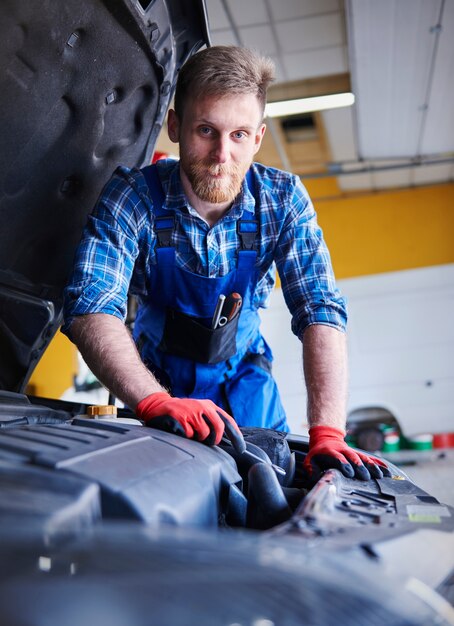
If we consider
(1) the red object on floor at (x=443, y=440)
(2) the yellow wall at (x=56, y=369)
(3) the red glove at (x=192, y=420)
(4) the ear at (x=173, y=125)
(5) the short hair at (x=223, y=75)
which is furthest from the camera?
(2) the yellow wall at (x=56, y=369)

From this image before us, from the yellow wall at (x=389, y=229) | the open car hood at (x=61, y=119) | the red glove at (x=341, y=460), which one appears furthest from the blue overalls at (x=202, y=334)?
the yellow wall at (x=389, y=229)

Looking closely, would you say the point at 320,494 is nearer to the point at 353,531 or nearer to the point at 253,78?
the point at 353,531

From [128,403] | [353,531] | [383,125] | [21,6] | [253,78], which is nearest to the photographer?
[353,531]

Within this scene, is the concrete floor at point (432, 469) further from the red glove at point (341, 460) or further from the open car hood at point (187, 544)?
the open car hood at point (187, 544)

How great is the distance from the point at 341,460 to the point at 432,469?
3769 millimetres

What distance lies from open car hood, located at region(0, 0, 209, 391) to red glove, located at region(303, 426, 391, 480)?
724 millimetres

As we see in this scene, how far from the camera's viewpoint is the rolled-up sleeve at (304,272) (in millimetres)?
1595

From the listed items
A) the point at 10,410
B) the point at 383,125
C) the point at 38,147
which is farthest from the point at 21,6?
the point at 383,125

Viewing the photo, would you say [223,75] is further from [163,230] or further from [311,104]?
[311,104]

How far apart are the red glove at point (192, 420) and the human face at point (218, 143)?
598mm

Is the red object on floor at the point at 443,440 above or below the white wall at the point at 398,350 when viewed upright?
below

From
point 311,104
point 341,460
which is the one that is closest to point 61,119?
point 341,460

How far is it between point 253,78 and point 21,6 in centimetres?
57

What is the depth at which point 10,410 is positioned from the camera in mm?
1221
